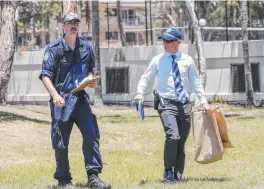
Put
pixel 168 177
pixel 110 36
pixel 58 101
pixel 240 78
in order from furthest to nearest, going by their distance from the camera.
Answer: pixel 110 36, pixel 240 78, pixel 168 177, pixel 58 101

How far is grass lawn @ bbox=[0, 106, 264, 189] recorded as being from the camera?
8.62 metres

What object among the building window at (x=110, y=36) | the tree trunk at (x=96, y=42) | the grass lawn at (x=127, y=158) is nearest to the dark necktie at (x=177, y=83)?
the grass lawn at (x=127, y=158)

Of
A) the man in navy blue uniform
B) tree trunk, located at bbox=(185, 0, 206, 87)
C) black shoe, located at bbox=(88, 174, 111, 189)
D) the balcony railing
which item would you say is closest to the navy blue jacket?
the man in navy blue uniform

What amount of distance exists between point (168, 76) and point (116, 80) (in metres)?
17.1

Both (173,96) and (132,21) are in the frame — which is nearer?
(173,96)

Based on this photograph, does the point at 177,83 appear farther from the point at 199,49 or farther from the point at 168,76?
the point at 199,49

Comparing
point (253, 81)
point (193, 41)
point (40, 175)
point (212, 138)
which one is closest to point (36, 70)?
point (193, 41)

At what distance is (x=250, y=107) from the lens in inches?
883

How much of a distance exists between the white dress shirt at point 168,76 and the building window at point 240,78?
1548 centimetres

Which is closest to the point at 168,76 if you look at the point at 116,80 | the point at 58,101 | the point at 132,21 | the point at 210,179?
the point at 210,179

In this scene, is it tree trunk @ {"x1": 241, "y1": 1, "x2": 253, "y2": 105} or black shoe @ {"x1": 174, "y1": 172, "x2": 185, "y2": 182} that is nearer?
black shoe @ {"x1": 174, "y1": 172, "x2": 185, "y2": 182}

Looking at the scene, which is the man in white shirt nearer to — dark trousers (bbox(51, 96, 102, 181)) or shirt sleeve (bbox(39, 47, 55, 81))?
dark trousers (bbox(51, 96, 102, 181))

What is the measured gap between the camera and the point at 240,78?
23781 mm

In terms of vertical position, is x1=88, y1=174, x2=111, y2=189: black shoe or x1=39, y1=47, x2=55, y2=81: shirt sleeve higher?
x1=39, y1=47, x2=55, y2=81: shirt sleeve
